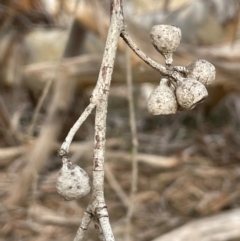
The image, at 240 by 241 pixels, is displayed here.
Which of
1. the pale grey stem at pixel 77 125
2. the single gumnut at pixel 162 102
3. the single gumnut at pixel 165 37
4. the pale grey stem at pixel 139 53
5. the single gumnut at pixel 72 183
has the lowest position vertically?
the single gumnut at pixel 72 183

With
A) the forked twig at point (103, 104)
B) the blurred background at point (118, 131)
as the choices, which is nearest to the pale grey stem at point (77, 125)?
the forked twig at point (103, 104)

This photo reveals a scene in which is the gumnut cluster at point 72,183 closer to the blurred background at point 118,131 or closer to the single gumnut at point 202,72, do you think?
the single gumnut at point 202,72

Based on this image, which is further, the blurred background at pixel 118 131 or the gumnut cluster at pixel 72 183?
the blurred background at pixel 118 131

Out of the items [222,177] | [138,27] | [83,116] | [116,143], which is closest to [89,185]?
[83,116]

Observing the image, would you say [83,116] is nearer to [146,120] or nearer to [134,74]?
[134,74]

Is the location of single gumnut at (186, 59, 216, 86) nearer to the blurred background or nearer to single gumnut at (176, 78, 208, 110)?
single gumnut at (176, 78, 208, 110)

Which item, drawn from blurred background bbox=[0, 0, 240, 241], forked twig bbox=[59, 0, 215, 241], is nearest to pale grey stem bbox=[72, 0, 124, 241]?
forked twig bbox=[59, 0, 215, 241]
